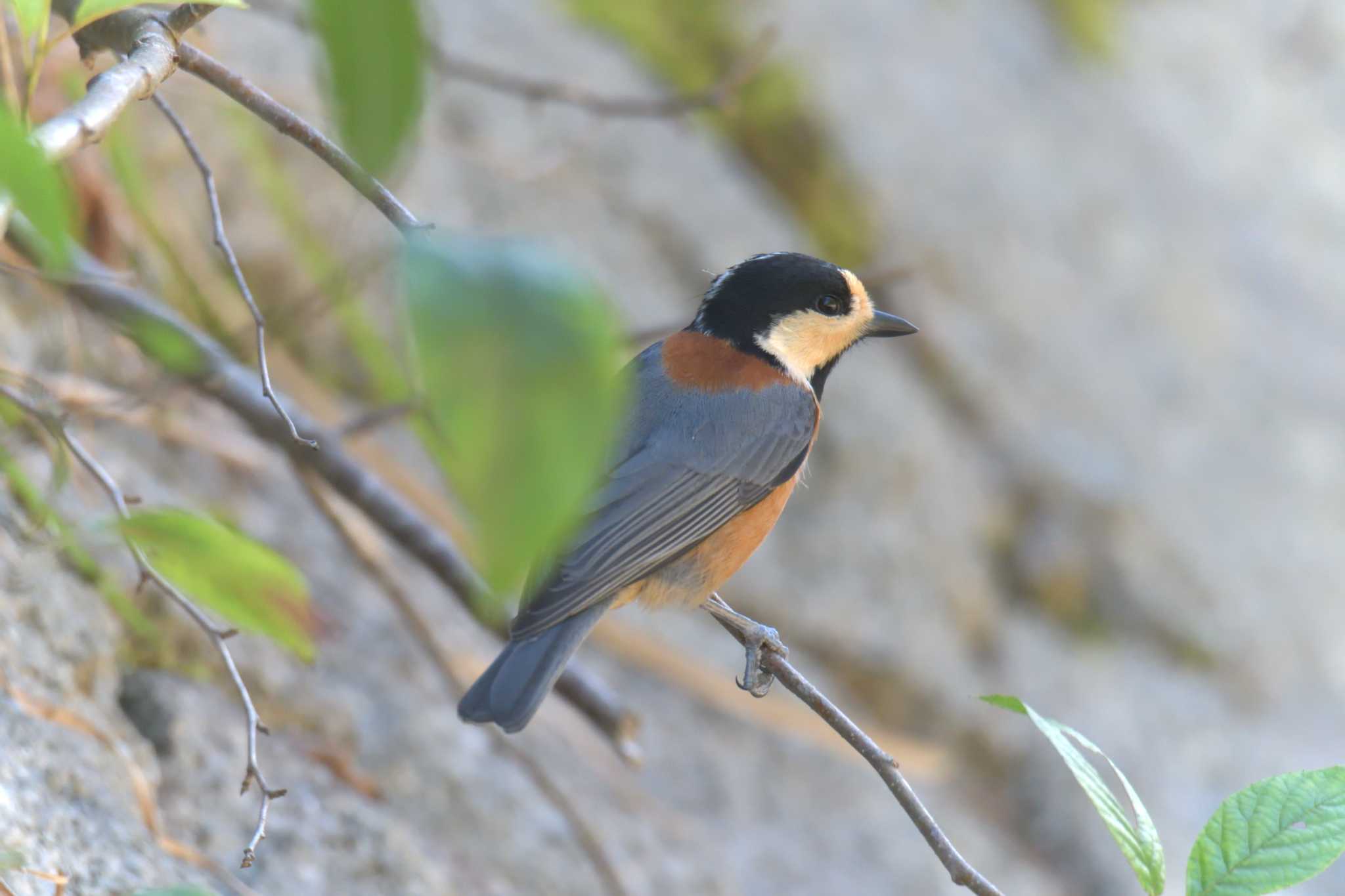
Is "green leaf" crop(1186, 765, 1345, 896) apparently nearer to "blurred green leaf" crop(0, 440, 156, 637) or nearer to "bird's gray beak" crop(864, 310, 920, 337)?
"blurred green leaf" crop(0, 440, 156, 637)

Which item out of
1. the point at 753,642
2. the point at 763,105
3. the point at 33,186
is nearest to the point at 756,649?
the point at 753,642

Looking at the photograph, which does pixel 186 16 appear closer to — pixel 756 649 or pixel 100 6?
pixel 100 6

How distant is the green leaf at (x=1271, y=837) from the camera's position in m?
1.64

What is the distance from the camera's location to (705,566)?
10.0ft

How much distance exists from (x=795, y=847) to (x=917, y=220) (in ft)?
9.89

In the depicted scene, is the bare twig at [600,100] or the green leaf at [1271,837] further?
the bare twig at [600,100]

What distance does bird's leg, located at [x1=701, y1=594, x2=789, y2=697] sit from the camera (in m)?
2.77

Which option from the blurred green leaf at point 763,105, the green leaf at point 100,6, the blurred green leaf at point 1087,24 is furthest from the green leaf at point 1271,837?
the blurred green leaf at point 1087,24

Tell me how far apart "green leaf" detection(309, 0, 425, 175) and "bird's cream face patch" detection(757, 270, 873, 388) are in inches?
114

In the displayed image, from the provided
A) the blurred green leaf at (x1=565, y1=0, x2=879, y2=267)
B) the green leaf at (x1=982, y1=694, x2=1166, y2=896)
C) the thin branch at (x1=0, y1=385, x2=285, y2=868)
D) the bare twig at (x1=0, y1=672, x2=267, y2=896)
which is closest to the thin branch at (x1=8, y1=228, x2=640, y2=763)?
the thin branch at (x1=0, y1=385, x2=285, y2=868)

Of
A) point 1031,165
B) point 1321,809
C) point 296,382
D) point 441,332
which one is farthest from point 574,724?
point 1031,165

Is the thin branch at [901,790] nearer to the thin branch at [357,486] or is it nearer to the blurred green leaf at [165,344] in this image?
the thin branch at [357,486]

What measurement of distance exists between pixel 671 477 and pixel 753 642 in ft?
1.41

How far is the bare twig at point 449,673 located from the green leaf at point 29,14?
59.2 inches
